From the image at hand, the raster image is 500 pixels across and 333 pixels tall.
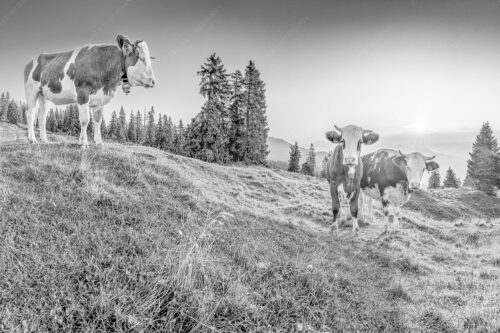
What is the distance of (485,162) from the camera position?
156ft

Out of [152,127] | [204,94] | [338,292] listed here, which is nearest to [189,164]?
[204,94]

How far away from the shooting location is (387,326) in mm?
3986

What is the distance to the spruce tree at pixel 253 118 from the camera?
138ft

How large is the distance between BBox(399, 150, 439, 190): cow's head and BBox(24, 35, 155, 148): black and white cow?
9881 mm

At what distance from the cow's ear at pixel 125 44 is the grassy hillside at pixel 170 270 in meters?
2.71

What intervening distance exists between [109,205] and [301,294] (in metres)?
3.49

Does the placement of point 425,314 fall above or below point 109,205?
below

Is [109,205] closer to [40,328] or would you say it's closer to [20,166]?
[20,166]

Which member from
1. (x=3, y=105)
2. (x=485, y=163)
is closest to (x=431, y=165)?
(x=485, y=163)

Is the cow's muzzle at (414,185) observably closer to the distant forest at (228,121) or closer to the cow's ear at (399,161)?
the cow's ear at (399,161)

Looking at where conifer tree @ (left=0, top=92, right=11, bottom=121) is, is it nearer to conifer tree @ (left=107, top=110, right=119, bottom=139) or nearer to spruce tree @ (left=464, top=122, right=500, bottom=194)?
conifer tree @ (left=107, top=110, right=119, bottom=139)

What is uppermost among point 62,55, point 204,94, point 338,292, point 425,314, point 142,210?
point 204,94

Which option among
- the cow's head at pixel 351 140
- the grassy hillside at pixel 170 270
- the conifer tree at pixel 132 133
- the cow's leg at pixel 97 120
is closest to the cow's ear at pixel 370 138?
the cow's head at pixel 351 140

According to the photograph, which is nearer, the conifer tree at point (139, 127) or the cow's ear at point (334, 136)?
the cow's ear at point (334, 136)
